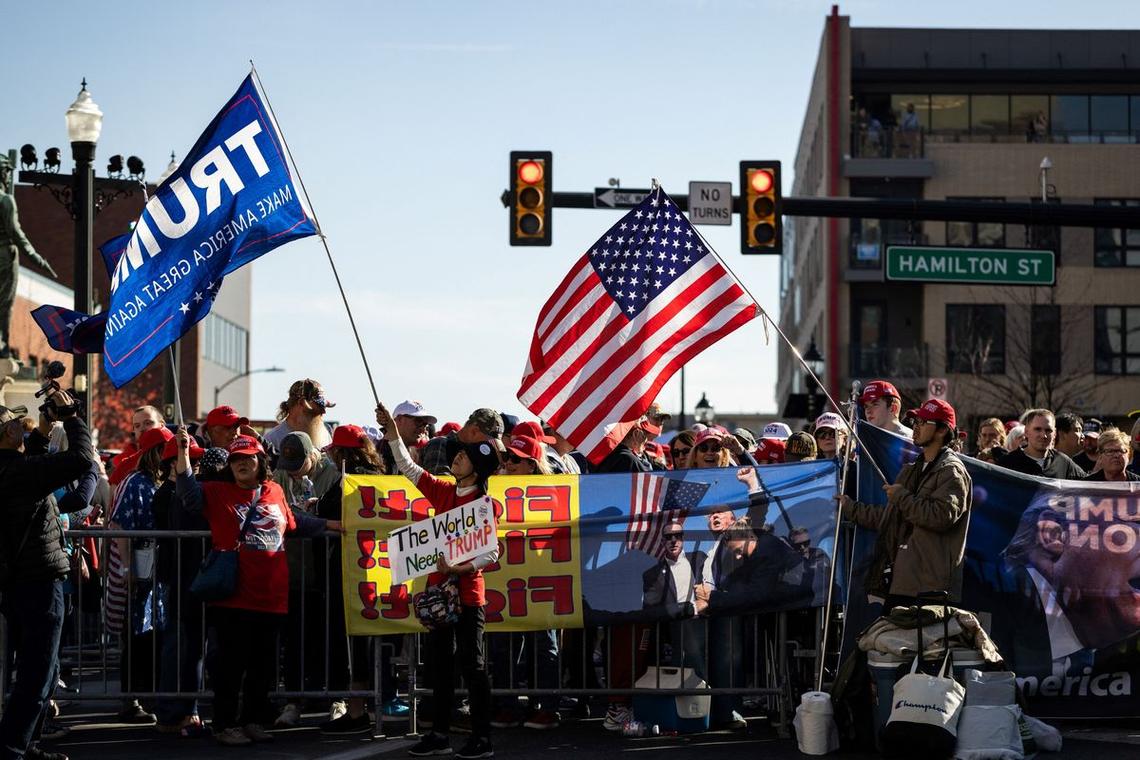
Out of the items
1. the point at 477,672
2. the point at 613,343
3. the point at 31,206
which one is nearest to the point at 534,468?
the point at 613,343

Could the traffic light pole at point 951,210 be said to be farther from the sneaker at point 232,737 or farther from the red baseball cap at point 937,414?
the sneaker at point 232,737

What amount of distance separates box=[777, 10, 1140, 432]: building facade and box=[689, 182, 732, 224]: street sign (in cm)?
3397

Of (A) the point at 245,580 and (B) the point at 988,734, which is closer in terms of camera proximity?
(B) the point at 988,734

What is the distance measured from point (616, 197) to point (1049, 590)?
31.8ft

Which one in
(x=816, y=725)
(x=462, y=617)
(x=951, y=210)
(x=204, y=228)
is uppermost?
(x=951, y=210)

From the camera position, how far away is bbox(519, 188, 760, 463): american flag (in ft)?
36.6

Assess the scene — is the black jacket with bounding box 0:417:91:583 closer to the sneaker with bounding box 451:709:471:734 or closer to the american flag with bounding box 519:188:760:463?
the sneaker with bounding box 451:709:471:734

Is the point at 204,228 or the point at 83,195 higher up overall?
the point at 83,195

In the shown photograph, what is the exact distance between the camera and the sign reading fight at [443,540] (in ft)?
32.2

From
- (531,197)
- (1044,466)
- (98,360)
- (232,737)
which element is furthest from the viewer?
(98,360)

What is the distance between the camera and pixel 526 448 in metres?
11.3

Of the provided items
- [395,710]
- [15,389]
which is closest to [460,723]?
[395,710]

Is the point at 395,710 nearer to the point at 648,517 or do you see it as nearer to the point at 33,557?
the point at 648,517

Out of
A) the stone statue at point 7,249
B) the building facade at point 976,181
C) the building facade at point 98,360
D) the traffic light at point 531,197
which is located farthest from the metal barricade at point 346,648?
the building facade at point 98,360
